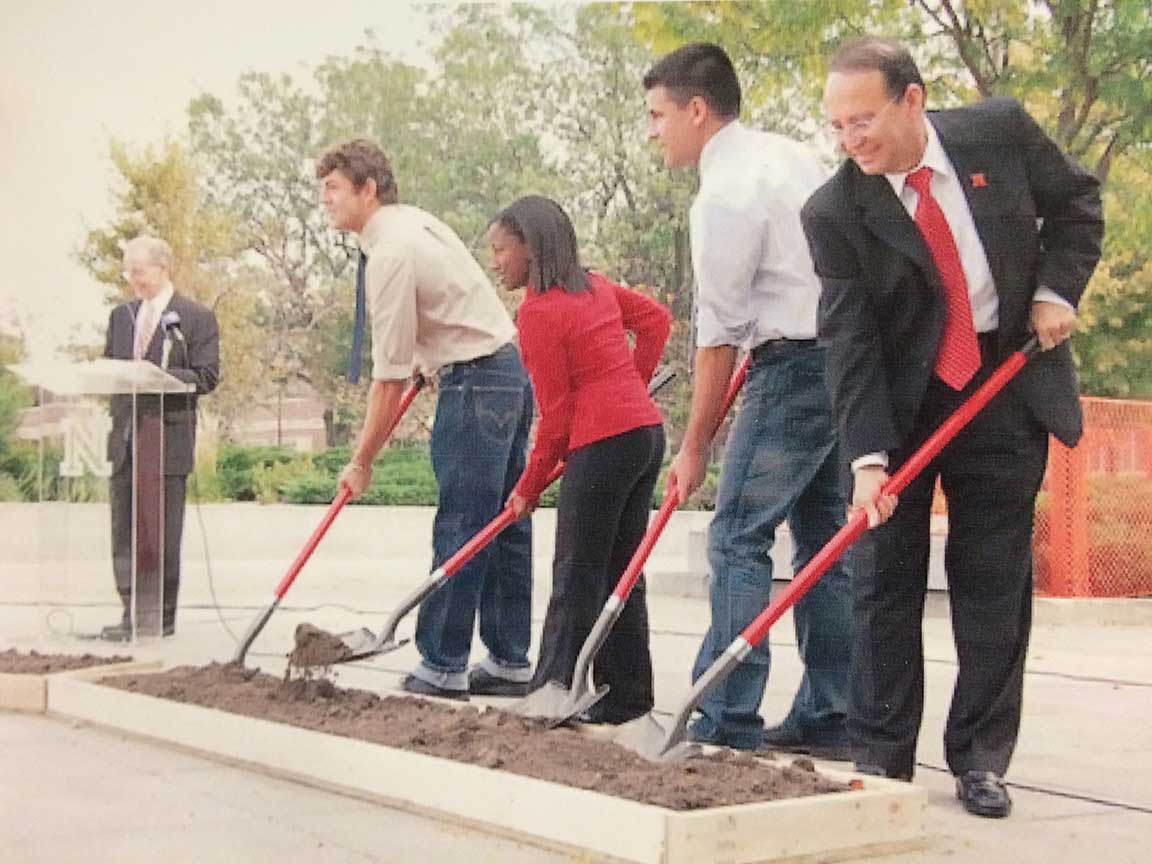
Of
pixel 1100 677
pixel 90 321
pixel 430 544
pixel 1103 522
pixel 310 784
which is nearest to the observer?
pixel 90 321

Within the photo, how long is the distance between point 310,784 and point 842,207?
0.97m

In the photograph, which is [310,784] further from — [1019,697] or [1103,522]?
[1103,522]

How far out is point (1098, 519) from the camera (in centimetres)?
477

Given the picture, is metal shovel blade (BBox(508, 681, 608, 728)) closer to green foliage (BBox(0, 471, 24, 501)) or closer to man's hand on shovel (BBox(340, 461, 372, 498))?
man's hand on shovel (BBox(340, 461, 372, 498))

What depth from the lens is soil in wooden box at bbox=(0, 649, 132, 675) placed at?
328 centimetres

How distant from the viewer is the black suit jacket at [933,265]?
2.29 metres

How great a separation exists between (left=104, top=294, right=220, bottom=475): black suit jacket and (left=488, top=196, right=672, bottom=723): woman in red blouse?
39cm

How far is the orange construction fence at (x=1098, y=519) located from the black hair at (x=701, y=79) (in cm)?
227

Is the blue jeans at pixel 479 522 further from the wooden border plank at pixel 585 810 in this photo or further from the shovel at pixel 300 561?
the wooden border plank at pixel 585 810

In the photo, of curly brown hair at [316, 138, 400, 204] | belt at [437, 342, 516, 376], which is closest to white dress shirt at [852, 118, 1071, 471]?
curly brown hair at [316, 138, 400, 204]

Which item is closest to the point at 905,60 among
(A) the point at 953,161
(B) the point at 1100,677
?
(A) the point at 953,161

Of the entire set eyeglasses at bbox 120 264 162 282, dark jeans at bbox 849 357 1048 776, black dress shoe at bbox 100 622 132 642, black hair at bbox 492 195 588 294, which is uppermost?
black hair at bbox 492 195 588 294

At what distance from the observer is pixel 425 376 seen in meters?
3.19

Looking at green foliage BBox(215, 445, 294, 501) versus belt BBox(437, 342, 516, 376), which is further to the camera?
belt BBox(437, 342, 516, 376)
